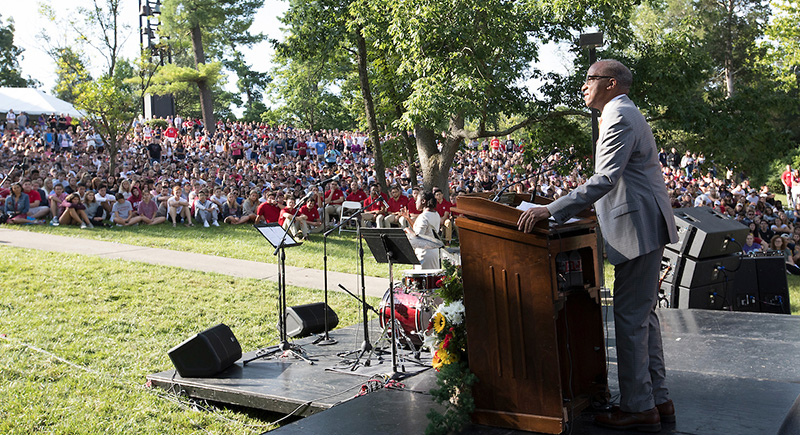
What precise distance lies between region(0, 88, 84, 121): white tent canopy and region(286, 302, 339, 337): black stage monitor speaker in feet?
91.0

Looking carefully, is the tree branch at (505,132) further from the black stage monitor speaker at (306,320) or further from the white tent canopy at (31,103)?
the white tent canopy at (31,103)

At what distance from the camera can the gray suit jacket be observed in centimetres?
334

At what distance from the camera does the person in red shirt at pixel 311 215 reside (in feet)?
53.0

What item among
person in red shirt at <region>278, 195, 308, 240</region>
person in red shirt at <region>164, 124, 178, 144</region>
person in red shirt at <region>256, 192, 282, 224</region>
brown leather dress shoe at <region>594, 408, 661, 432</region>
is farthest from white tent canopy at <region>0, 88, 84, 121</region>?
brown leather dress shoe at <region>594, 408, 661, 432</region>

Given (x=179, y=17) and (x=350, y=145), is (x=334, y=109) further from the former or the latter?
(x=179, y=17)

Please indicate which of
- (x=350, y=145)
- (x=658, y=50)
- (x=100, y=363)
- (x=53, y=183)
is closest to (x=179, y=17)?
(x=350, y=145)

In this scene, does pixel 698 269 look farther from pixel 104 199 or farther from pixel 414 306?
pixel 104 199

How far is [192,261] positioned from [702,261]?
7848 millimetres

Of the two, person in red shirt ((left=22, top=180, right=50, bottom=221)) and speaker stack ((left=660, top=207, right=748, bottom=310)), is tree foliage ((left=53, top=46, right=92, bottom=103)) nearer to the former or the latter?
person in red shirt ((left=22, top=180, right=50, bottom=221))

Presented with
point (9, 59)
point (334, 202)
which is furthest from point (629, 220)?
point (9, 59)

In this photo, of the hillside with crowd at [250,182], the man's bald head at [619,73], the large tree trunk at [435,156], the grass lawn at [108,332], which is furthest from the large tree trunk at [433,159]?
the man's bald head at [619,73]

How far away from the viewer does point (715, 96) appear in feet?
52.7

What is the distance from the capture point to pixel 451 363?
12.4ft

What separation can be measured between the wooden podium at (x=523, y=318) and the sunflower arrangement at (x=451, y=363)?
101mm
